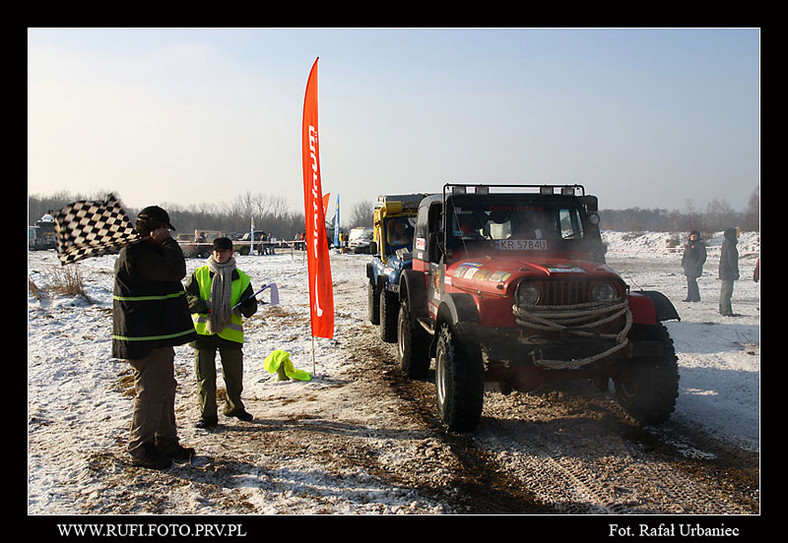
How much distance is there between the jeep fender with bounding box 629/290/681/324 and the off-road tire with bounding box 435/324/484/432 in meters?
1.49

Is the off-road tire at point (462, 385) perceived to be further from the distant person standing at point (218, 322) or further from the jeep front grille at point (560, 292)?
the distant person standing at point (218, 322)

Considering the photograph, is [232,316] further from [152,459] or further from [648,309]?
[648,309]

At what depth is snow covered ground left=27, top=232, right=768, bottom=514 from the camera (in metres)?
4.73

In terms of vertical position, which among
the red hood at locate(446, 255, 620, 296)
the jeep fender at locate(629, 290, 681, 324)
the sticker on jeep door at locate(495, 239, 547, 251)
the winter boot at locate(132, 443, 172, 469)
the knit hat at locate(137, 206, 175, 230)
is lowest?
the winter boot at locate(132, 443, 172, 469)

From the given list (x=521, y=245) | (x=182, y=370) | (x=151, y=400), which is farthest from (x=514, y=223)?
(x=182, y=370)

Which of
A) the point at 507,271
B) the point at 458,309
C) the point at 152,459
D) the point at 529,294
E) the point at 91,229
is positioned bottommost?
the point at 152,459

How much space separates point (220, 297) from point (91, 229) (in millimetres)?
1356

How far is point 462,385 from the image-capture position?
15.6ft

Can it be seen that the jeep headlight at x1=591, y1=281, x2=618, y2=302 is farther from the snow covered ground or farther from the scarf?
the scarf

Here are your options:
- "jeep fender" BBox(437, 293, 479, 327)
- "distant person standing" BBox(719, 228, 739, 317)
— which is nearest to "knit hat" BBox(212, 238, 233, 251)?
"jeep fender" BBox(437, 293, 479, 327)

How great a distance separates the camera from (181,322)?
4.38 meters

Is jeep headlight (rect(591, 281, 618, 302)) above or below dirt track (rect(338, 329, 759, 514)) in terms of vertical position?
above
